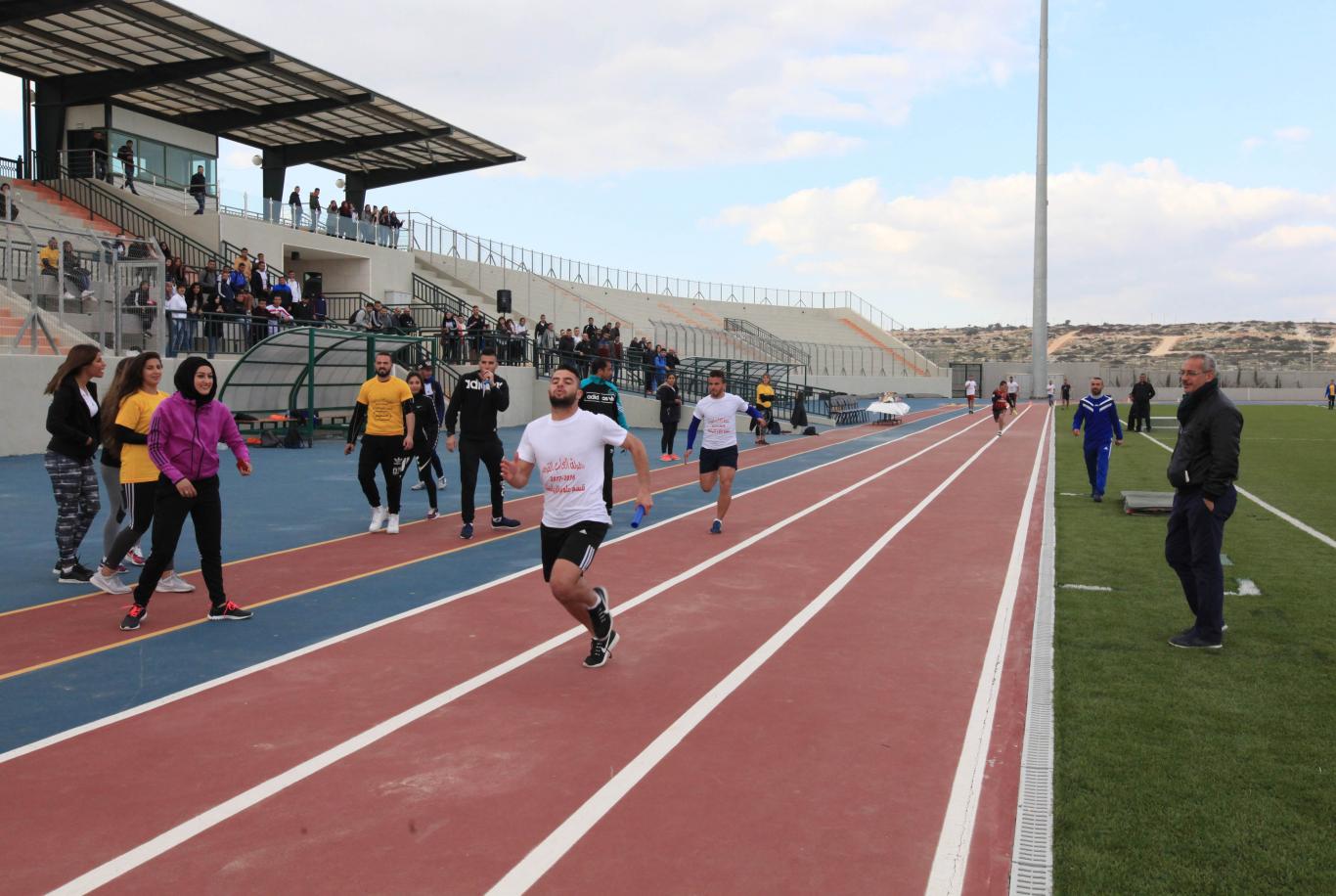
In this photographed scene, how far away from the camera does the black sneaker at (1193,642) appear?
6.86 metres

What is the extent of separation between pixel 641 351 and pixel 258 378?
602 inches

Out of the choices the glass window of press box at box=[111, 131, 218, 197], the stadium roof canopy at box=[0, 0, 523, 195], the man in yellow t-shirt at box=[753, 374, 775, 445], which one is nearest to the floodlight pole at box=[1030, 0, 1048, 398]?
the stadium roof canopy at box=[0, 0, 523, 195]

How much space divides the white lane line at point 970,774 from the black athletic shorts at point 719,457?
4.27 meters

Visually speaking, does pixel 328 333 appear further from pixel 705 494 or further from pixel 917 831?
pixel 917 831

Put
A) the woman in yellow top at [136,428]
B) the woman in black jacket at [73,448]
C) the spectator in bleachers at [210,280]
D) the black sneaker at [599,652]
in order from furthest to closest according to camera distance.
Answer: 1. the spectator in bleachers at [210,280]
2. the woman in black jacket at [73,448]
3. the woman in yellow top at [136,428]
4. the black sneaker at [599,652]

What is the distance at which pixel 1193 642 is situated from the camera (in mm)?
6902

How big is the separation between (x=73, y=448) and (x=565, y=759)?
18.3 ft

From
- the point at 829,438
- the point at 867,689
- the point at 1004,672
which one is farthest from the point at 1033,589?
the point at 829,438

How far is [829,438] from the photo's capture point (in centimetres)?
2886

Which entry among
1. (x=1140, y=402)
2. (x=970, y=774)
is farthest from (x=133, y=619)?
(x=1140, y=402)

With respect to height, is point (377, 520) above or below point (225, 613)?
above

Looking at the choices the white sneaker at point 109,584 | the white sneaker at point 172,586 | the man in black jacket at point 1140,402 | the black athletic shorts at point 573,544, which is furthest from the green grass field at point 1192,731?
the man in black jacket at point 1140,402

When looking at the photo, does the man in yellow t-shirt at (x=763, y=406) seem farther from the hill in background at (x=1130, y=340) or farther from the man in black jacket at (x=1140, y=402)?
the hill in background at (x=1130, y=340)

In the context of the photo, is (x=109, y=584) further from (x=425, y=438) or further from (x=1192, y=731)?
(x=1192, y=731)
